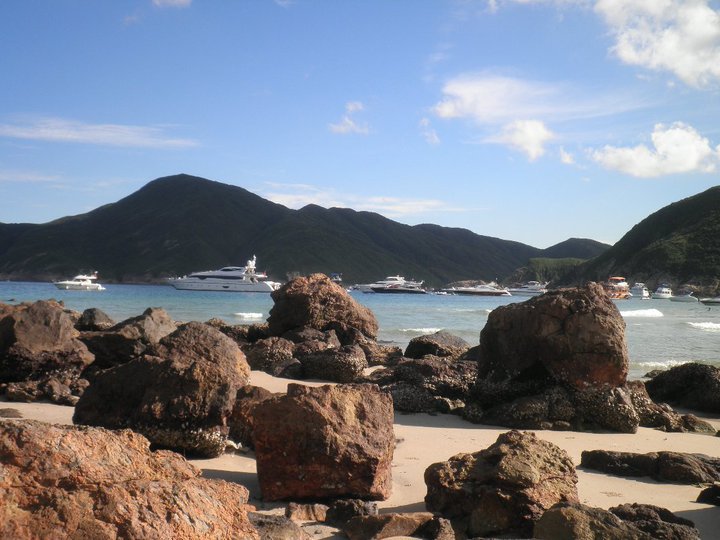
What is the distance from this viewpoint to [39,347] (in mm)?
10211

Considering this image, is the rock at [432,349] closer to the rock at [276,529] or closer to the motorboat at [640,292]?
the rock at [276,529]

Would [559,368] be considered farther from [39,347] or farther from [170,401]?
[39,347]

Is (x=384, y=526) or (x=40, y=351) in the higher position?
(x=40, y=351)

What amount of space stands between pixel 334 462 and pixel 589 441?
4334 millimetres

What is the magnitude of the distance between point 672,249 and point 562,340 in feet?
360

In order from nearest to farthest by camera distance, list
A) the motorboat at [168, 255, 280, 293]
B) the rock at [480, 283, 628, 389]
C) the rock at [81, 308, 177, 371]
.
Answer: the rock at [480, 283, 628, 389]
the rock at [81, 308, 177, 371]
the motorboat at [168, 255, 280, 293]

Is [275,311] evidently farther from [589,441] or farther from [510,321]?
[589,441]

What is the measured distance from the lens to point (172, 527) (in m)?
2.80

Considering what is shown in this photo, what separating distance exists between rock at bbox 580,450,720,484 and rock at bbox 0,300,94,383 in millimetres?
7300

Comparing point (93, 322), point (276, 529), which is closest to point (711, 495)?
point (276, 529)

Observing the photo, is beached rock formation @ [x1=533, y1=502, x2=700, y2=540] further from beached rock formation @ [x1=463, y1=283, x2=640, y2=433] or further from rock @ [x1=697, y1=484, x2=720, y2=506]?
beached rock formation @ [x1=463, y1=283, x2=640, y2=433]

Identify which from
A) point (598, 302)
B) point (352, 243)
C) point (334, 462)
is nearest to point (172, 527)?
point (334, 462)

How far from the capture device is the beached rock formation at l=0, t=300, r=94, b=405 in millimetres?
9969

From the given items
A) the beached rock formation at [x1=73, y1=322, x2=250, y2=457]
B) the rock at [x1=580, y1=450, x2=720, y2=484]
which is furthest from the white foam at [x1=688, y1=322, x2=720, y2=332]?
the beached rock formation at [x1=73, y1=322, x2=250, y2=457]
